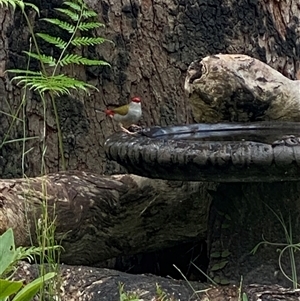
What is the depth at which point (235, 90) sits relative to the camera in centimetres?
262

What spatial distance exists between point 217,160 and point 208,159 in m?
0.02

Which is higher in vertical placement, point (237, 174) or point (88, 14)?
point (88, 14)

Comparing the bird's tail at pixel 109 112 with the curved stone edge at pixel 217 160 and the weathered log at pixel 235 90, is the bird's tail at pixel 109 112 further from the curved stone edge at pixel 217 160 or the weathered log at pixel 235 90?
the curved stone edge at pixel 217 160

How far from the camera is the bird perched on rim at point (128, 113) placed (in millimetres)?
3092

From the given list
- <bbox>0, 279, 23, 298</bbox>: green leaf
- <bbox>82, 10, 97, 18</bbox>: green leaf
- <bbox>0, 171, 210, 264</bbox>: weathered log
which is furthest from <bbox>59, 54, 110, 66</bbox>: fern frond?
<bbox>0, 279, 23, 298</bbox>: green leaf

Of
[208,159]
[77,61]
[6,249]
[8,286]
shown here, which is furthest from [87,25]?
[8,286]

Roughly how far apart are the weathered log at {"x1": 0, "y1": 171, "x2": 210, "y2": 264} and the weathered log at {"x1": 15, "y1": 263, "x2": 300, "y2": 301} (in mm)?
260

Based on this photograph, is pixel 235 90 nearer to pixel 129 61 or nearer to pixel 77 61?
pixel 77 61

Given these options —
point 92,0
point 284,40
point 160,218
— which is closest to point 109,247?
point 160,218

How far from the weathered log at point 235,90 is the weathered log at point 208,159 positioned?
213mm

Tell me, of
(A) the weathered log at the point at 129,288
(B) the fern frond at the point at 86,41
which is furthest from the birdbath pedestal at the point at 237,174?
(B) the fern frond at the point at 86,41

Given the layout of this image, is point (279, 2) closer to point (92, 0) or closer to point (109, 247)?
point (92, 0)

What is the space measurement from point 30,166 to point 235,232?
1.00 m

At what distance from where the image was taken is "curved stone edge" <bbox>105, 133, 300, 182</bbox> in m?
2.17
